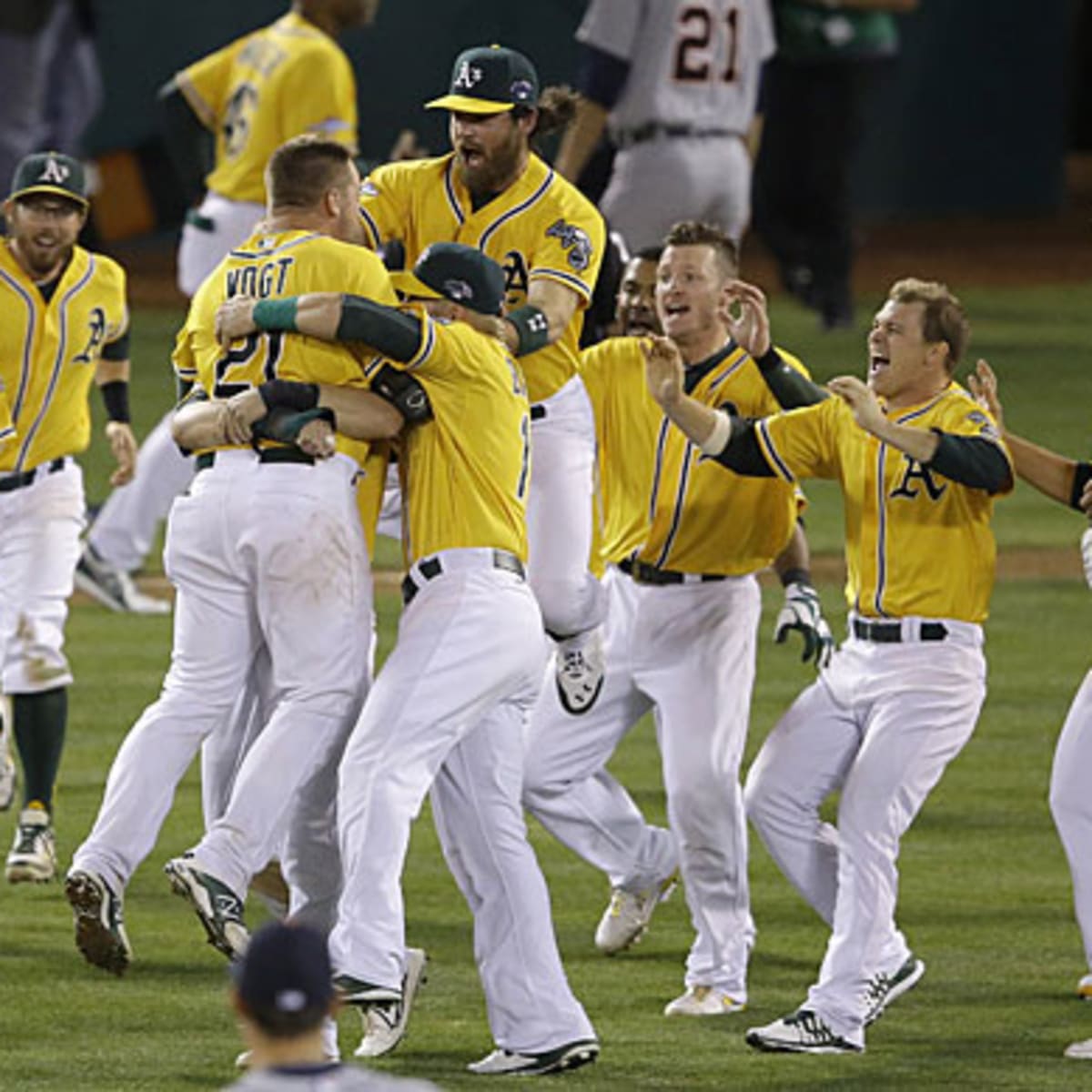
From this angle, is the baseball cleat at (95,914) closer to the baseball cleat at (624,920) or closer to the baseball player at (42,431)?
the baseball cleat at (624,920)

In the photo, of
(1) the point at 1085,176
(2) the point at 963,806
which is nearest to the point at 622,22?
(2) the point at 963,806

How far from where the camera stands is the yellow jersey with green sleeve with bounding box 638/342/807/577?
8.23m

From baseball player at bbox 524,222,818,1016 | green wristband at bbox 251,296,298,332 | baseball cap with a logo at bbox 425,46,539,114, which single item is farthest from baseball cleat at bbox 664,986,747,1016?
baseball cap with a logo at bbox 425,46,539,114

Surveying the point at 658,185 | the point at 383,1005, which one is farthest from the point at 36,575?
the point at 658,185

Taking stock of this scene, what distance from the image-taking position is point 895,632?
24.7ft

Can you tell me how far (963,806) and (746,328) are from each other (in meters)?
2.75

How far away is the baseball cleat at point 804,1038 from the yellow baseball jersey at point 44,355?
3111 millimetres

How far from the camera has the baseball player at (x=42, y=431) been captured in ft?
30.2

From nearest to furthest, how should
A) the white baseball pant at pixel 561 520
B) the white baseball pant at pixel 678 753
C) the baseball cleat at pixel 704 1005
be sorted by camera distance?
the baseball cleat at pixel 704 1005
the white baseball pant at pixel 678 753
the white baseball pant at pixel 561 520

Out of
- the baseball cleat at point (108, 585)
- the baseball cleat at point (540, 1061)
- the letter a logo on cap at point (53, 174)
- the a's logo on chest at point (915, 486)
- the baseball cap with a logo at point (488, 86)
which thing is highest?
the baseball cap with a logo at point (488, 86)

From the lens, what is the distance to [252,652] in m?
7.41

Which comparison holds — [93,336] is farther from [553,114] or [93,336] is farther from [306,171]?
[306,171]

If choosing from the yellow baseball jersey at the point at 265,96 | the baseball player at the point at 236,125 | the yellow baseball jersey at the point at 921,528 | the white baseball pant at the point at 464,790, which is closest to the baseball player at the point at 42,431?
the white baseball pant at the point at 464,790

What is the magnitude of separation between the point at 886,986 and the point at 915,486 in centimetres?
116
